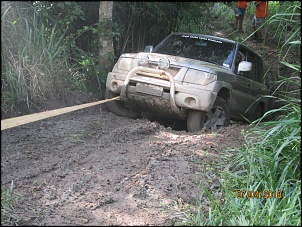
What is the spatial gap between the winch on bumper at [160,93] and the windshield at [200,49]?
1.06 m

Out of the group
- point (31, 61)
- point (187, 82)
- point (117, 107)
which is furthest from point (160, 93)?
point (31, 61)

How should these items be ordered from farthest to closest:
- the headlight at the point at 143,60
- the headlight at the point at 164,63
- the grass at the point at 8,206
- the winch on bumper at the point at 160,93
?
the headlight at the point at 143,60 < the headlight at the point at 164,63 < the winch on bumper at the point at 160,93 < the grass at the point at 8,206

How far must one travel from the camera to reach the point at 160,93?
6.52 m

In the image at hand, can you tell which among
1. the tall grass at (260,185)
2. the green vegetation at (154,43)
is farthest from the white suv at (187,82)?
the tall grass at (260,185)

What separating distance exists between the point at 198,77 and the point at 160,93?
58cm

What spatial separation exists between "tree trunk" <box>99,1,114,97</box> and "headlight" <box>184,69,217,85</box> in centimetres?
221

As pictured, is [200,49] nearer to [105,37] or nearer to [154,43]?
[105,37]

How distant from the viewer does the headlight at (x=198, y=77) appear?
21.2 feet

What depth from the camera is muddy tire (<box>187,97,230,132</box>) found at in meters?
6.59

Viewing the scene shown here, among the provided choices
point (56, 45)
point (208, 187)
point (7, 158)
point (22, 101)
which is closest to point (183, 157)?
point (208, 187)

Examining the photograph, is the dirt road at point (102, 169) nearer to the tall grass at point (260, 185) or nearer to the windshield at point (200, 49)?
the tall grass at point (260, 185)

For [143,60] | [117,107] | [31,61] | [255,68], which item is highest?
[143,60]

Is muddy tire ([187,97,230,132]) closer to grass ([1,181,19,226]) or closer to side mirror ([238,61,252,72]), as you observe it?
side mirror ([238,61,252,72])

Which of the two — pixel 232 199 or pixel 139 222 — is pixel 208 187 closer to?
pixel 232 199
